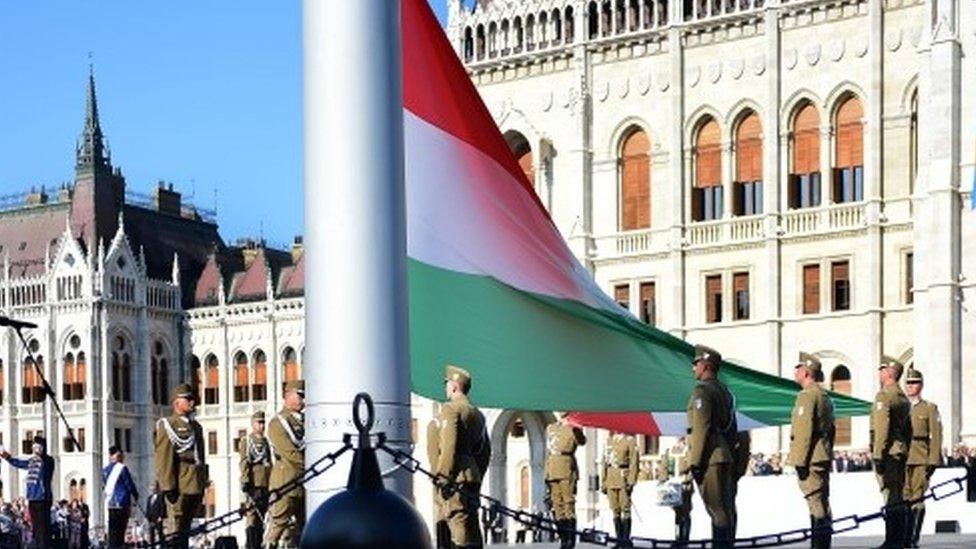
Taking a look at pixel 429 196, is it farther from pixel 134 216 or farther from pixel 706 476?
pixel 134 216

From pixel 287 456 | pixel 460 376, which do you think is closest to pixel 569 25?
pixel 287 456

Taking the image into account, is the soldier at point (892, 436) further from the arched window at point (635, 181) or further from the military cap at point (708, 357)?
the arched window at point (635, 181)

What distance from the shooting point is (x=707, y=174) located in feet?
158

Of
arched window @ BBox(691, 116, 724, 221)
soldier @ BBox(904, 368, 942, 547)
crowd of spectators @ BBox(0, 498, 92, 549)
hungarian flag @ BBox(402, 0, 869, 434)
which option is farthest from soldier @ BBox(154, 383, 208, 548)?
arched window @ BBox(691, 116, 724, 221)

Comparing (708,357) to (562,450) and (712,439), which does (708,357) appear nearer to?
(712,439)

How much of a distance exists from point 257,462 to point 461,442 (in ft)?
16.1

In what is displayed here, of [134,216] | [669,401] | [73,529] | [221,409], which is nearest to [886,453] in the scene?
[669,401]

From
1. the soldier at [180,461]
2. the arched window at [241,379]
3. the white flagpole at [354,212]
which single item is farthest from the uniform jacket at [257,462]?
the arched window at [241,379]

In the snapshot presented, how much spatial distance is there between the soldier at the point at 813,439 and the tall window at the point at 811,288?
96.4ft

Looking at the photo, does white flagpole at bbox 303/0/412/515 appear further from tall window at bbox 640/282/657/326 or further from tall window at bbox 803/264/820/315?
tall window at bbox 640/282/657/326

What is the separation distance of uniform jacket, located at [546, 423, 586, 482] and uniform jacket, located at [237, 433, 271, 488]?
439 cm

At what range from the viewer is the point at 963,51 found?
4244 cm

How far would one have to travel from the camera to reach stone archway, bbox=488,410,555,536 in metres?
49.6

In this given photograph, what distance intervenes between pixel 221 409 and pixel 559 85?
831 inches
